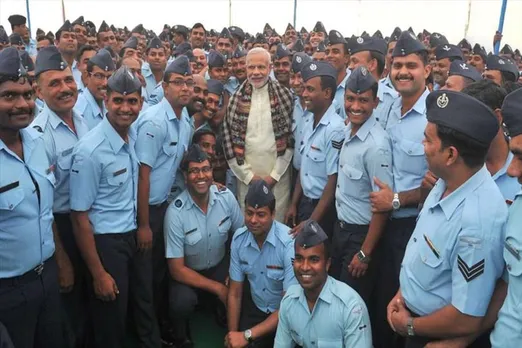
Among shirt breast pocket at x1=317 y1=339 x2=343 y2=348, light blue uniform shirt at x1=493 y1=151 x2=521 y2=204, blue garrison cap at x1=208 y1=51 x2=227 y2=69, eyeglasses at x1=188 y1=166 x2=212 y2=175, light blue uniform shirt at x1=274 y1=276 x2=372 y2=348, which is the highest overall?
blue garrison cap at x1=208 y1=51 x2=227 y2=69

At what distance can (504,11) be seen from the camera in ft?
35.3

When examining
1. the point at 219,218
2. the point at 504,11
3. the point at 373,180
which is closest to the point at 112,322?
the point at 219,218

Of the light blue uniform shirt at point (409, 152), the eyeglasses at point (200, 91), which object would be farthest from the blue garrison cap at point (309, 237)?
the eyeglasses at point (200, 91)

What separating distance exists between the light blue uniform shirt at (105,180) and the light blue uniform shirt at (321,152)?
1.21 metres

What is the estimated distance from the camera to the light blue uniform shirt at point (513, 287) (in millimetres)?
1545

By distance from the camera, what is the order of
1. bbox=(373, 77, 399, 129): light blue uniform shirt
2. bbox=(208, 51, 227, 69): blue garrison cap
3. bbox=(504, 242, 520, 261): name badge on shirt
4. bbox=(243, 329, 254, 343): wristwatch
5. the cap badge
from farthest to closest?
1. bbox=(208, 51, 227, 69): blue garrison cap
2. bbox=(373, 77, 399, 129): light blue uniform shirt
3. bbox=(243, 329, 254, 343): wristwatch
4. the cap badge
5. bbox=(504, 242, 520, 261): name badge on shirt

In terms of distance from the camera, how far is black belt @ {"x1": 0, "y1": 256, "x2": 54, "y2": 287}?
214 cm

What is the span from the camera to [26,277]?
7.25 ft

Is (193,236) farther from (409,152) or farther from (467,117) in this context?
(467,117)

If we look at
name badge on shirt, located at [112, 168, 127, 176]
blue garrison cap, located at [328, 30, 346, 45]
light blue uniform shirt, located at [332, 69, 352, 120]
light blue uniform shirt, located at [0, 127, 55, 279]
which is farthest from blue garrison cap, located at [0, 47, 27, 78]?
blue garrison cap, located at [328, 30, 346, 45]

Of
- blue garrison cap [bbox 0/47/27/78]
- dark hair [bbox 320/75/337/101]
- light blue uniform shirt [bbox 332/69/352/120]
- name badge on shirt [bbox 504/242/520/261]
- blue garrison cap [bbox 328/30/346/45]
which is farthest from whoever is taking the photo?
blue garrison cap [bbox 328/30/346/45]

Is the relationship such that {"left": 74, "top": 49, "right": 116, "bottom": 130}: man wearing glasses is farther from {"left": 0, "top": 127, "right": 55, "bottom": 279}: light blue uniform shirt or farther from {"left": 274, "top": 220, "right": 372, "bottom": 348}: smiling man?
{"left": 274, "top": 220, "right": 372, "bottom": 348}: smiling man

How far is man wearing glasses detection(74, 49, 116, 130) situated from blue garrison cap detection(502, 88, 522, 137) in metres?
2.77

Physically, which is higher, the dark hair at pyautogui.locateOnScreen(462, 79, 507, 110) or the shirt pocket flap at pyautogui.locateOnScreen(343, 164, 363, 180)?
the dark hair at pyautogui.locateOnScreen(462, 79, 507, 110)
